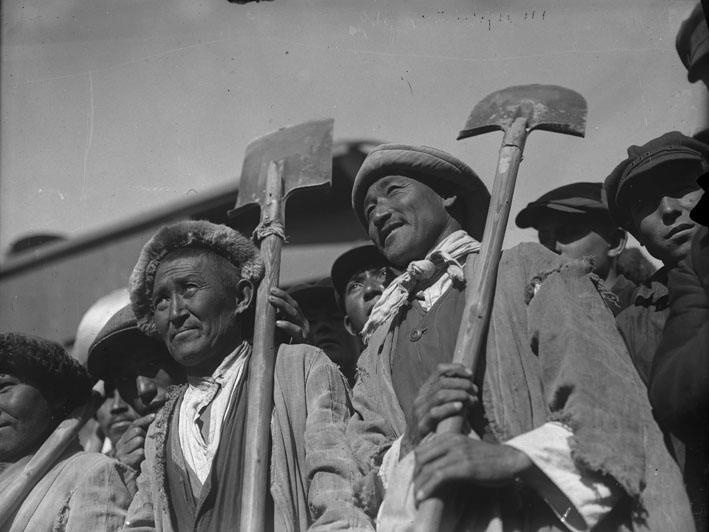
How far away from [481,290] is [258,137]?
2.59 metres

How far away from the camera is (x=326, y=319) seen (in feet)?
23.4

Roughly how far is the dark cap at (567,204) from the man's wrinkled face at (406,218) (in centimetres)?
106

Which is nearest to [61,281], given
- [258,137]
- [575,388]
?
[258,137]

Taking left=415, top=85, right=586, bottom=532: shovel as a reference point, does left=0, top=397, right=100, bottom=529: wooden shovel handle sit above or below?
below

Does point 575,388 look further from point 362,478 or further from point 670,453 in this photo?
point 362,478

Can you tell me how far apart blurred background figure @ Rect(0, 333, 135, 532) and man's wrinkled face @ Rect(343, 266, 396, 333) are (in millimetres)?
1526

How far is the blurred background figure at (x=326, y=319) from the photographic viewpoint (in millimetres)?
Result: 6988

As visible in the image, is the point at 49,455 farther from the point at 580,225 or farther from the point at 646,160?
the point at 646,160

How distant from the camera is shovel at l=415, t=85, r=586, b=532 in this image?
4.54 metres

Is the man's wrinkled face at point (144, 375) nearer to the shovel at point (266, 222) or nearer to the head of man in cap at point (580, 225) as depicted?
the shovel at point (266, 222)

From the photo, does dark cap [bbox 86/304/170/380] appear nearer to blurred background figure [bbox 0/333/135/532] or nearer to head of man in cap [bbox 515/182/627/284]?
blurred background figure [bbox 0/333/135/532]

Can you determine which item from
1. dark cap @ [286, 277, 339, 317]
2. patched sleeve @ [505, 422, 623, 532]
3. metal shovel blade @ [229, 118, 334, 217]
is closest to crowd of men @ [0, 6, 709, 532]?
patched sleeve @ [505, 422, 623, 532]

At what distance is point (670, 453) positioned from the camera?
14.2 feet

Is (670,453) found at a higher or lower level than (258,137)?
lower
